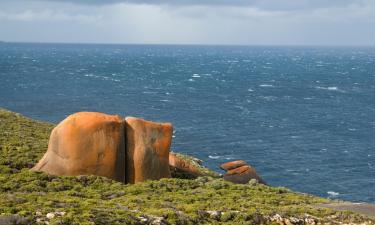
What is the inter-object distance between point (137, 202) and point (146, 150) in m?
8.05

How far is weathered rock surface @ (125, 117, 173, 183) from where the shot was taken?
111 feet

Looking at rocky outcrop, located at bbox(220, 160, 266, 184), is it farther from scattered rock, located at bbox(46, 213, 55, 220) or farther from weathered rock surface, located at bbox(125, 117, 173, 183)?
scattered rock, located at bbox(46, 213, 55, 220)

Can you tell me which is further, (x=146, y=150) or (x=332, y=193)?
(x=332, y=193)

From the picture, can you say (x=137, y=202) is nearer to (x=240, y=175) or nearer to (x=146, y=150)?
(x=146, y=150)

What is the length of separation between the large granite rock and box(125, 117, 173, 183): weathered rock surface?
105cm

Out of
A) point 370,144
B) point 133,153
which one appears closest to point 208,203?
point 133,153

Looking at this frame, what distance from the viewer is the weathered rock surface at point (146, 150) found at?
111 ft

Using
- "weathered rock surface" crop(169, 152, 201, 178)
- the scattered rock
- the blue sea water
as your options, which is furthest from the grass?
the blue sea water

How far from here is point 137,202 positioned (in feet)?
86.9

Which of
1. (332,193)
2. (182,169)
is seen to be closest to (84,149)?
(182,169)

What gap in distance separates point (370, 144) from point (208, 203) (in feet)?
223

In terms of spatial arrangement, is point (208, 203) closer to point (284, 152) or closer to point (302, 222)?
point (302, 222)

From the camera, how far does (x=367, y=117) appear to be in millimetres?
111188

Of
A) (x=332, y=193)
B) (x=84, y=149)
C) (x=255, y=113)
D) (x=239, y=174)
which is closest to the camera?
(x=84, y=149)
